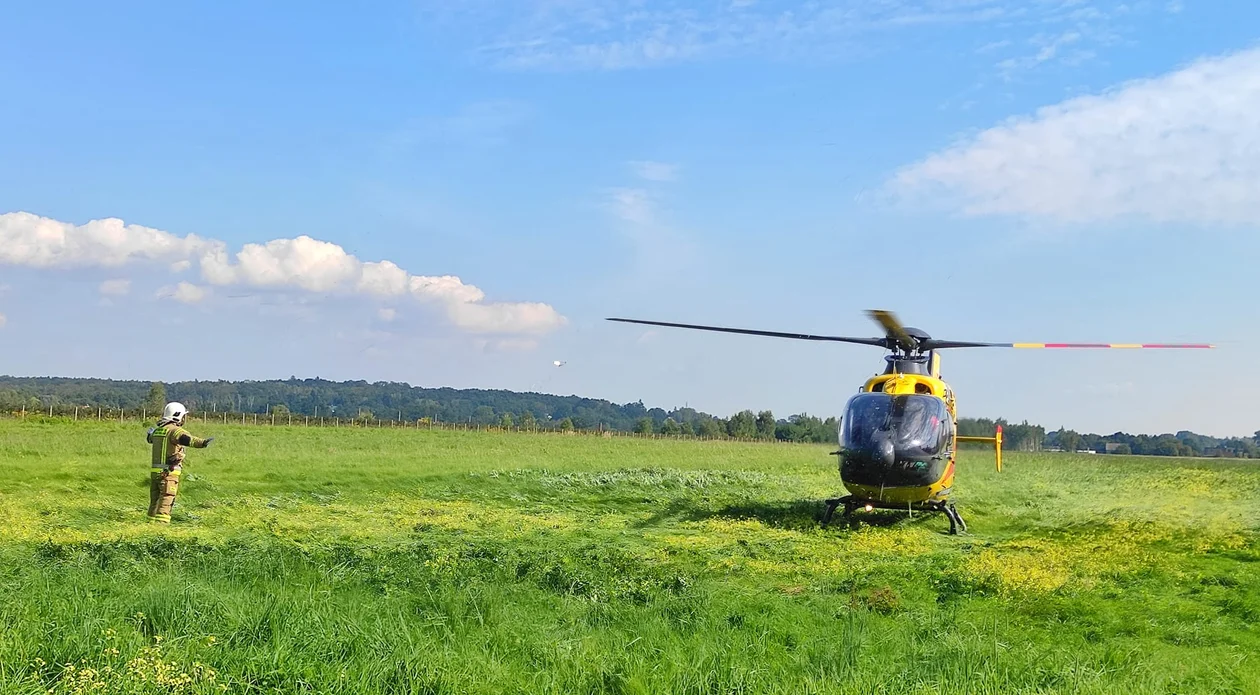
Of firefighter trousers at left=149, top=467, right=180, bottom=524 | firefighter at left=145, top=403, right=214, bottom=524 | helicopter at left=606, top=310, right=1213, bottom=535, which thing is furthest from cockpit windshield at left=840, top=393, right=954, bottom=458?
firefighter trousers at left=149, top=467, right=180, bottom=524

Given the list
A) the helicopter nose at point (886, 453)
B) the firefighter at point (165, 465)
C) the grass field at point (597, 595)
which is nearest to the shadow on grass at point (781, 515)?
the grass field at point (597, 595)

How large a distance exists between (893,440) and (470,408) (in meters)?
162

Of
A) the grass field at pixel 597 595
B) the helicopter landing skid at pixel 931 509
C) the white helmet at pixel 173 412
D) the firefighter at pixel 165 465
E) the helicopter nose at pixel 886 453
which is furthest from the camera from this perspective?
the helicopter landing skid at pixel 931 509

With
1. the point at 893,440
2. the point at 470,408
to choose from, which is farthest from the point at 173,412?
the point at 470,408

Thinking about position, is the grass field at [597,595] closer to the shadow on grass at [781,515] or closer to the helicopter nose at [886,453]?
the shadow on grass at [781,515]

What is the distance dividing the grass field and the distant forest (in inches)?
1644

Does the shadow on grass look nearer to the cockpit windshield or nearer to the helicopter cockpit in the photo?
the helicopter cockpit

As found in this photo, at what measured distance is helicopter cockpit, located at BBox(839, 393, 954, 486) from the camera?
1786cm

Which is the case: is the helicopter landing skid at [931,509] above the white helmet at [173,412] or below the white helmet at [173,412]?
below

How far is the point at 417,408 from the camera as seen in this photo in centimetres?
16850

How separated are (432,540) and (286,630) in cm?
699

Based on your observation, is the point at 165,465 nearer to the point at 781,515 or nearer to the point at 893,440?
the point at 781,515

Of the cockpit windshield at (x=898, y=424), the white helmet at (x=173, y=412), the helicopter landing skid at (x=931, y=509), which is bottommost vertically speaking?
the helicopter landing skid at (x=931, y=509)

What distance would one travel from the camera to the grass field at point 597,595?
698 cm
